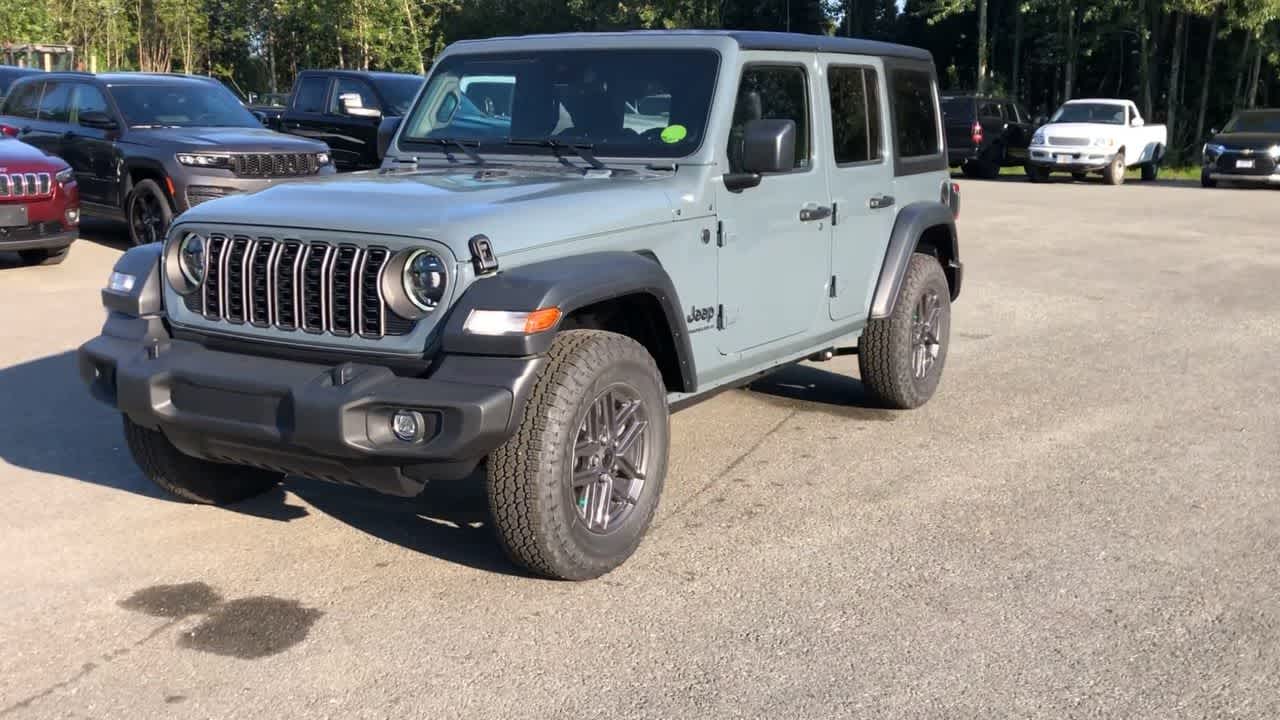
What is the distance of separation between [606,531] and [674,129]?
1682 millimetres

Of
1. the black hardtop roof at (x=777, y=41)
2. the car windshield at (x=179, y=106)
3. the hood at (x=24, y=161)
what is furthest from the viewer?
the car windshield at (x=179, y=106)

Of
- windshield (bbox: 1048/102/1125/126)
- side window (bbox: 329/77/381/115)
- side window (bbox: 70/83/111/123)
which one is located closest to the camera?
side window (bbox: 70/83/111/123)

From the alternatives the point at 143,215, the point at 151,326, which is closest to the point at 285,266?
the point at 151,326

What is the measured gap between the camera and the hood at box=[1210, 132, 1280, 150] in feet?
82.6

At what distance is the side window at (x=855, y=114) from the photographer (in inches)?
246

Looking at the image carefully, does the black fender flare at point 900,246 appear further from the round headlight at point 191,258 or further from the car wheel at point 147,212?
the car wheel at point 147,212

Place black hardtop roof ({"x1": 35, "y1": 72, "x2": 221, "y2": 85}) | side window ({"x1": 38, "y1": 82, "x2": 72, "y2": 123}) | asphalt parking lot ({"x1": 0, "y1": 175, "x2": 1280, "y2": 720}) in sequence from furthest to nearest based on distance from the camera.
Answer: side window ({"x1": 38, "y1": 82, "x2": 72, "y2": 123})
black hardtop roof ({"x1": 35, "y1": 72, "x2": 221, "y2": 85})
asphalt parking lot ({"x1": 0, "y1": 175, "x2": 1280, "y2": 720})

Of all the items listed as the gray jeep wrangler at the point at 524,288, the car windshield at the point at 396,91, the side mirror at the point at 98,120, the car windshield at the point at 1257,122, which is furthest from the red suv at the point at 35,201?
the car windshield at the point at 1257,122

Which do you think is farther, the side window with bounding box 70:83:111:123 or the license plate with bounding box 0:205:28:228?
the side window with bounding box 70:83:111:123

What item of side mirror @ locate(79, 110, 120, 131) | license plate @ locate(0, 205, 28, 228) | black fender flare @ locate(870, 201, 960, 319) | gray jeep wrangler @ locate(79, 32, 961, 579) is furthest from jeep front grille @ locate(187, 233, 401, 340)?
side mirror @ locate(79, 110, 120, 131)

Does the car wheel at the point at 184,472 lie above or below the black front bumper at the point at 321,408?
below

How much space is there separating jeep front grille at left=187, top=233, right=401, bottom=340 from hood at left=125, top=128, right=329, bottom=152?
8378mm

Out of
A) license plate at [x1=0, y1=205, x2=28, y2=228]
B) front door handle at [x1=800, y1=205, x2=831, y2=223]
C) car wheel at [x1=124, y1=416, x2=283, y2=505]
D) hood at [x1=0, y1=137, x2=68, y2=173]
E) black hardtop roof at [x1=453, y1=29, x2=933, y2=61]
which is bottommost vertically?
car wheel at [x1=124, y1=416, x2=283, y2=505]

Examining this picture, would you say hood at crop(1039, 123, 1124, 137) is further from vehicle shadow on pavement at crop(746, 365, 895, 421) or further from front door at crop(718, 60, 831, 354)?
front door at crop(718, 60, 831, 354)
